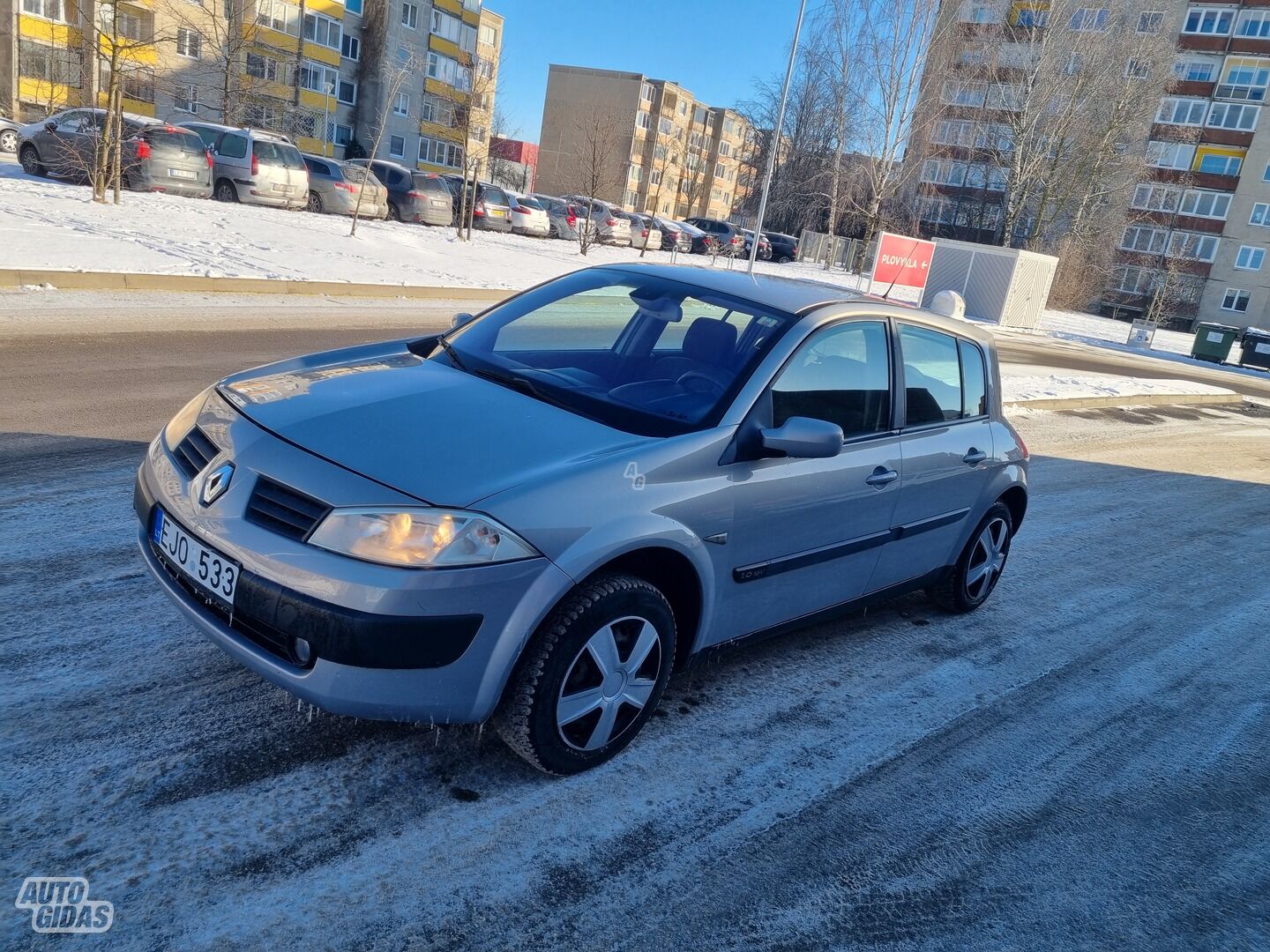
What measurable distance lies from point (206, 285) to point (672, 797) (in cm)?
1133

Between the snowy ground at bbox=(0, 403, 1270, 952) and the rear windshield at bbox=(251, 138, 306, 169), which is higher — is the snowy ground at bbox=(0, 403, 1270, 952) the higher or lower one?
the lower one

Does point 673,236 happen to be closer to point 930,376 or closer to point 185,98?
point 185,98

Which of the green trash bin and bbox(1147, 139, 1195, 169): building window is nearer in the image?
the green trash bin

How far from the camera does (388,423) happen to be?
9.93 feet

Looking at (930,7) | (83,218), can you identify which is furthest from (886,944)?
(930,7)

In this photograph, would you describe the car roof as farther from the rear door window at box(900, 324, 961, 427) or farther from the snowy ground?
the snowy ground

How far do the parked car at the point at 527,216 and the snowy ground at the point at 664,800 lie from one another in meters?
28.9

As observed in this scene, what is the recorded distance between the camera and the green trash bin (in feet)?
109

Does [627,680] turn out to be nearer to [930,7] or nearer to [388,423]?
[388,423]

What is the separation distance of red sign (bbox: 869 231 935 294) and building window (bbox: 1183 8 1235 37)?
51.5m

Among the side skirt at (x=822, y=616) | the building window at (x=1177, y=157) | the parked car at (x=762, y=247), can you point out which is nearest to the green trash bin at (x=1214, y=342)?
the parked car at (x=762, y=247)

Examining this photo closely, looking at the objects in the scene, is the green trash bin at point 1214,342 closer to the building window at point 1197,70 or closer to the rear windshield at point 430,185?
the rear windshield at point 430,185

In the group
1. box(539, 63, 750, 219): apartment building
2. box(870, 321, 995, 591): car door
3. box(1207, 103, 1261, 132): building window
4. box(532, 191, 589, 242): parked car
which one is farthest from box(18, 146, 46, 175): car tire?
box(1207, 103, 1261, 132): building window

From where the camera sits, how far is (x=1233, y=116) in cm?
6131
